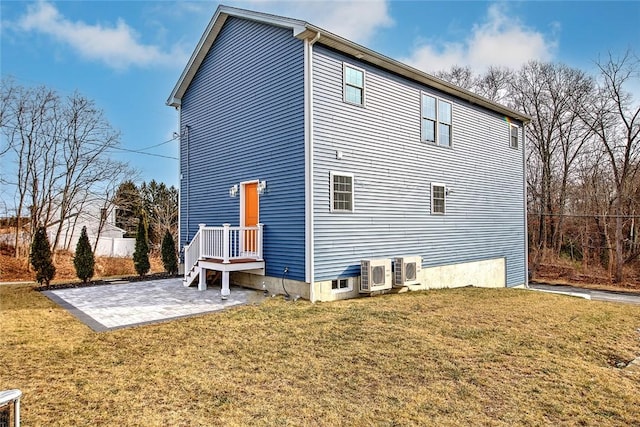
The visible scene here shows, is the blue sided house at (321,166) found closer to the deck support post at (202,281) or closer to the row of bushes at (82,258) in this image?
the deck support post at (202,281)

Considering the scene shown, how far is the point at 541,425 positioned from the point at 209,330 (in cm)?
444

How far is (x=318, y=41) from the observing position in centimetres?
820

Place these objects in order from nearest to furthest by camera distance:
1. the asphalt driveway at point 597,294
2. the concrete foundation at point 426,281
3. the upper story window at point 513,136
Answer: the concrete foundation at point 426,281 < the asphalt driveway at point 597,294 < the upper story window at point 513,136

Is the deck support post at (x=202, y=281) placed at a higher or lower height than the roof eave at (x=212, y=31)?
lower

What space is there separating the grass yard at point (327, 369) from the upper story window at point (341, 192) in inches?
99.0

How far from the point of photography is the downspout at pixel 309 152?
795 cm

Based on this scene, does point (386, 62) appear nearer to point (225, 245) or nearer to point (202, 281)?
point (225, 245)

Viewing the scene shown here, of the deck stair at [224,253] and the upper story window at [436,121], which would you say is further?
the upper story window at [436,121]

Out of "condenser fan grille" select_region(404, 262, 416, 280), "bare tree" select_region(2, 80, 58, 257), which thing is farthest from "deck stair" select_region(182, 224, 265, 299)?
"bare tree" select_region(2, 80, 58, 257)

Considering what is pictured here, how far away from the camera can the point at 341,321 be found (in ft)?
20.7

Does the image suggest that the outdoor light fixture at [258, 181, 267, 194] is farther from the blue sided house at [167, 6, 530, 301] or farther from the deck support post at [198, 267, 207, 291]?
the deck support post at [198, 267, 207, 291]

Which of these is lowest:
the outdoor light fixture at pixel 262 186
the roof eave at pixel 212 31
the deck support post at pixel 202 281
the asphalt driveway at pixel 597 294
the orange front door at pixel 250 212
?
the asphalt driveway at pixel 597 294

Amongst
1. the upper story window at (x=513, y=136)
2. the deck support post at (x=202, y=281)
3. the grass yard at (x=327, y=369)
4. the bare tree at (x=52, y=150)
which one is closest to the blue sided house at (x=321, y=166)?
the deck support post at (x=202, y=281)

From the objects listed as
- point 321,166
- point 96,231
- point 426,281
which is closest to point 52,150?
point 96,231
